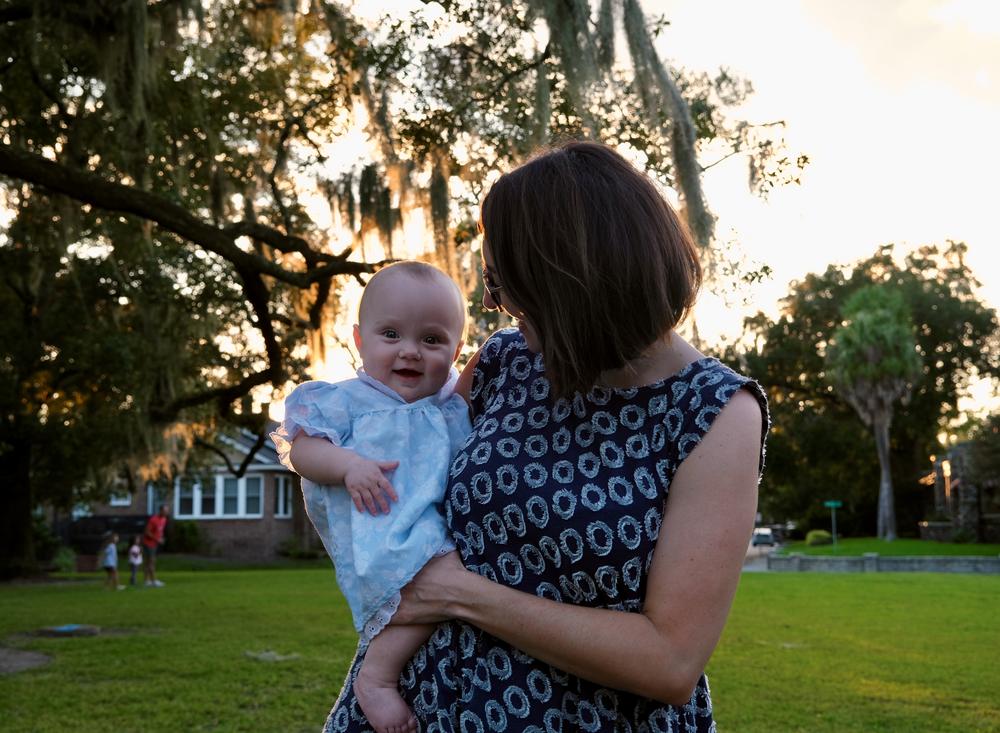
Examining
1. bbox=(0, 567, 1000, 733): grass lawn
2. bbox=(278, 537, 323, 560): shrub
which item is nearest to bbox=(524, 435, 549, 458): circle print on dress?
bbox=(0, 567, 1000, 733): grass lawn

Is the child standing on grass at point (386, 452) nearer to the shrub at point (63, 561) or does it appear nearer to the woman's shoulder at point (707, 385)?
the woman's shoulder at point (707, 385)

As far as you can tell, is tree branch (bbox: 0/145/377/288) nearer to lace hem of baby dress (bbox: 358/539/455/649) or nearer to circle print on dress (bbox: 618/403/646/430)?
lace hem of baby dress (bbox: 358/539/455/649)

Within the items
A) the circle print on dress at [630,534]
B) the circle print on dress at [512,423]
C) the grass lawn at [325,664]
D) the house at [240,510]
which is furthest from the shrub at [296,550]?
the circle print on dress at [630,534]

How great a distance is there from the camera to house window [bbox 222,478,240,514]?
129 feet

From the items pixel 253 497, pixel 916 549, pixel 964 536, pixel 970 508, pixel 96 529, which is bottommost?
pixel 916 549

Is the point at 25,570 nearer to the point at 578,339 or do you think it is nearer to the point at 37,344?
the point at 37,344

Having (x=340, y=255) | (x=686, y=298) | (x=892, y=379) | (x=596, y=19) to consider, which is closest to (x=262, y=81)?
(x=340, y=255)

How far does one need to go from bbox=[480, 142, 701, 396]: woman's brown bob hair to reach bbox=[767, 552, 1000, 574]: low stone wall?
24949 mm

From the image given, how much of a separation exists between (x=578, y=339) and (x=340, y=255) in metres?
7.86

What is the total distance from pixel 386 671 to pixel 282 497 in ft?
130

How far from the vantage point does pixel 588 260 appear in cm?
168

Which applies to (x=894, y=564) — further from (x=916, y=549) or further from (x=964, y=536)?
(x=964, y=536)

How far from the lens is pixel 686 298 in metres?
1.76

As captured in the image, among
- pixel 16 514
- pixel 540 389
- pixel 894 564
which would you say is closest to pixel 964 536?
pixel 894 564
